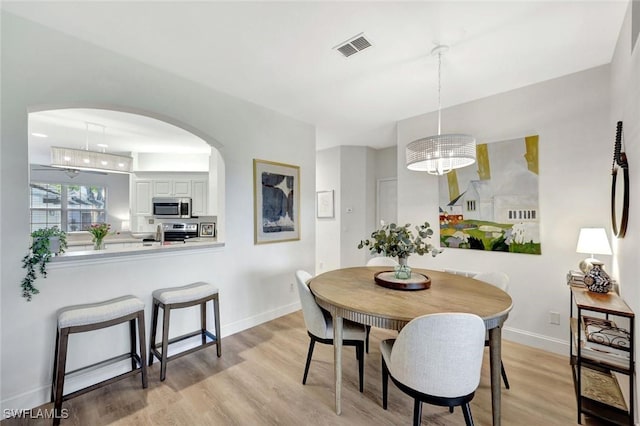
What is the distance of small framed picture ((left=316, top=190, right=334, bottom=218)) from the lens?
18.1ft

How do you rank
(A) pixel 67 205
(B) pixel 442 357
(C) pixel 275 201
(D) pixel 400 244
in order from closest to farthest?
(B) pixel 442 357, (D) pixel 400 244, (C) pixel 275 201, (A) pixel 67 205

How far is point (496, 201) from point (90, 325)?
3713mm

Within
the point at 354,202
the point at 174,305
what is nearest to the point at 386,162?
the point at 354,202

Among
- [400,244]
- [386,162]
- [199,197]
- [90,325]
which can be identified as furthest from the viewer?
[199,197]

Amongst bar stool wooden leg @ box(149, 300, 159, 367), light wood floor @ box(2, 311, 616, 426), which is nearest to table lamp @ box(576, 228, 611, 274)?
light wood floor @ box(2, 311, 616, 426)

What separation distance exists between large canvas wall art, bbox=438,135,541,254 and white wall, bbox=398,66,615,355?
8cm

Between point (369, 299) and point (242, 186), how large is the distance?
6.58 ft

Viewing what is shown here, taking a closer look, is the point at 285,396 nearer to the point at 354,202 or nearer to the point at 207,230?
the point at 207,230

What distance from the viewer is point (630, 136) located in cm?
172

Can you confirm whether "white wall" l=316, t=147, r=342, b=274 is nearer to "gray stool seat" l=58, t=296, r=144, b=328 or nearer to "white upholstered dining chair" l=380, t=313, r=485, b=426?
"gray stool seat" l=58, t=296, r=144, b=328

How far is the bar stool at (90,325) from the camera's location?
171 cm

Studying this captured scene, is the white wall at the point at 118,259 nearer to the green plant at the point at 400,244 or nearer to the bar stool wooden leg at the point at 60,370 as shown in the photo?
Answer: the bar stool wooden leg at the point at 60,370

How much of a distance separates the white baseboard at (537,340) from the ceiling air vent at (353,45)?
3100mm

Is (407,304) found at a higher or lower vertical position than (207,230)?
lower
